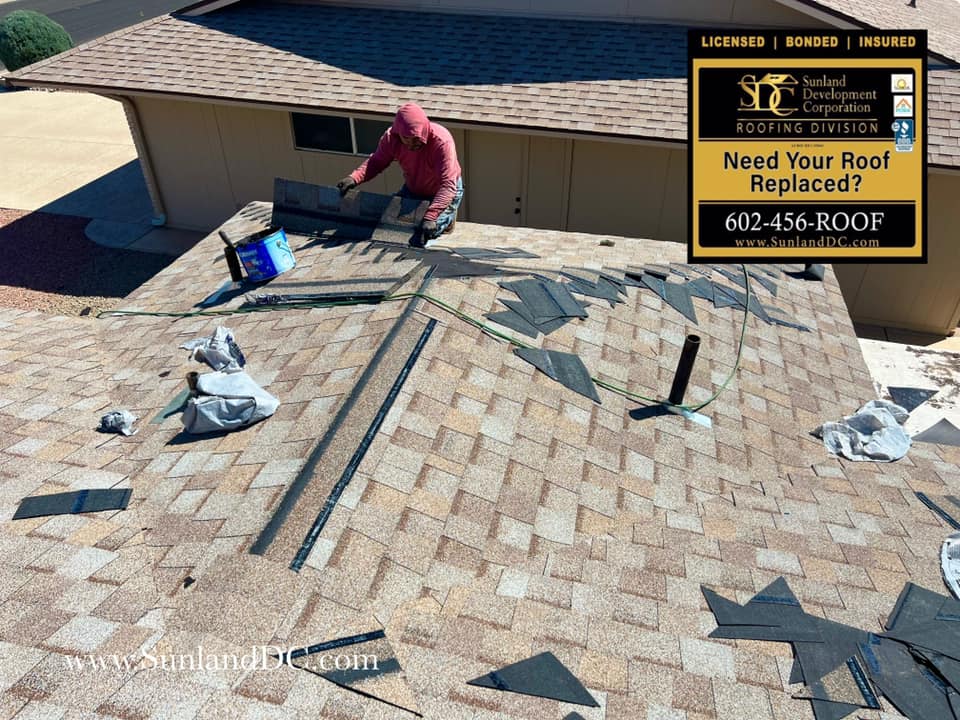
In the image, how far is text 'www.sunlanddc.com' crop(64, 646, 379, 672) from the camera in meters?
3.27

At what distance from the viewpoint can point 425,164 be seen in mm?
8531

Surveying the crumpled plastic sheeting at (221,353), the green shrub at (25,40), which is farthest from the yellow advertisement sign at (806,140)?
the green shrub at (25,40)

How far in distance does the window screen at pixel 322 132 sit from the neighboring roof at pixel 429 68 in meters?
0.66

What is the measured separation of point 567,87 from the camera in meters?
11.0

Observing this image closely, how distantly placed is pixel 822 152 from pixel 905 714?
16.1ft

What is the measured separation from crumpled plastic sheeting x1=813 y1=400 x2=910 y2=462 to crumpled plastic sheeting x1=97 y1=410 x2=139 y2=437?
254 inches

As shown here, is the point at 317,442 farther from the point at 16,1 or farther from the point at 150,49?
the point at 16,1

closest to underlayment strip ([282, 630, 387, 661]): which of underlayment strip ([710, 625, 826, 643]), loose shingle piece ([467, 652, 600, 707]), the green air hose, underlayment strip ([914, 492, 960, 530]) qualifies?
loose shingle piece ([467, 652, 600, 707])

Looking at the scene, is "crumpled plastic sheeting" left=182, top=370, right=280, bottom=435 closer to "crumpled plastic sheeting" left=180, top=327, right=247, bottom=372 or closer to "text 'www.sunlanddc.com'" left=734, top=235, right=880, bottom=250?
"crumpled plastic sheeting" left=180, top=327, right=247, bottom=372

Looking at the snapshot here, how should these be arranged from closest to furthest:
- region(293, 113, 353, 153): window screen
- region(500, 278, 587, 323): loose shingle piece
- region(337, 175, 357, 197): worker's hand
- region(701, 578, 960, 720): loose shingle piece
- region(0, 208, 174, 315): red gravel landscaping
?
1. region(701, 578, 960, 720): loose shingle piece
2. region(500, 278, 587, 323): loose shingle piece
3. region(337, 175, 357, 197): worker's hand
4. region(0, 208, 174, 315): red gravel landscaping
5. region(293, 113, 353, 153): window screen

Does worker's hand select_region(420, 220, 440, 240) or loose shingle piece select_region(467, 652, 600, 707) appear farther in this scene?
worker's hand select_region(420, 220, 440, 240)

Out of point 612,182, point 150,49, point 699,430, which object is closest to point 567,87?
point 612,182

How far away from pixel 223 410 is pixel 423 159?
16.2ft

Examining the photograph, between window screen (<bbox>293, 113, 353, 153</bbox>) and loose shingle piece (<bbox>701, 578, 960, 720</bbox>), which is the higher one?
window screen (<bbox>293, 113, 353, 153</bbox>)
